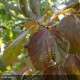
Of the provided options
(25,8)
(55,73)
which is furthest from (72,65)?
(25,8)

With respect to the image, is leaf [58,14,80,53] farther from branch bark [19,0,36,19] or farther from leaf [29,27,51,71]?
branch bark [19,0,36,19]

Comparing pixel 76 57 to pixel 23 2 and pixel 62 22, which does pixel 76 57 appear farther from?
pixel 23 2

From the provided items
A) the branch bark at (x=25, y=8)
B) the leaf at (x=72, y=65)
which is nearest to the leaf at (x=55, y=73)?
the leaf at (x=72, y=65)

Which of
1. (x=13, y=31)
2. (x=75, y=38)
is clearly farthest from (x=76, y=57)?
(x=13, y=31)

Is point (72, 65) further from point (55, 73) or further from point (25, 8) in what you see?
point (25, 8)

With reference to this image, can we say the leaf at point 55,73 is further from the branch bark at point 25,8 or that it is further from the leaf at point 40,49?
the branch bark at point 25,8
